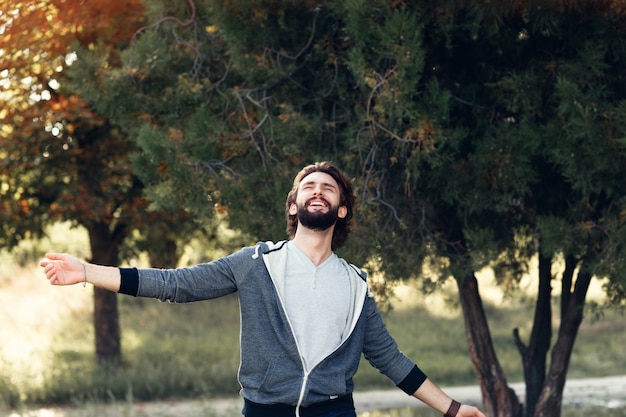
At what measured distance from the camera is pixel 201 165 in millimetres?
8281

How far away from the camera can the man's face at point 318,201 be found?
13.7ft

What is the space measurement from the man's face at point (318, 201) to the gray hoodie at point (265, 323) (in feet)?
0.61

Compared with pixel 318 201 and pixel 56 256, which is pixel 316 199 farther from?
pixel 56 256

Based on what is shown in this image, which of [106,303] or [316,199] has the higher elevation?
[106,303]

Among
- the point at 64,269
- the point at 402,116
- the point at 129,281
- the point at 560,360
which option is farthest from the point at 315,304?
the point at 560,360

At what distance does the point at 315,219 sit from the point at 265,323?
0.44 meters

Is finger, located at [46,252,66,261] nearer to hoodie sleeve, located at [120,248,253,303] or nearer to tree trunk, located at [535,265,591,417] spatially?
hoodie sleeve, located at [120,248,253,303]

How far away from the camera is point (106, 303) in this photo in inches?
623

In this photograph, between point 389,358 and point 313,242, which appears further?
point 389,358

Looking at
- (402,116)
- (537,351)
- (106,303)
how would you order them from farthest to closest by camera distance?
(106,303) < (537,351) < (402,116)

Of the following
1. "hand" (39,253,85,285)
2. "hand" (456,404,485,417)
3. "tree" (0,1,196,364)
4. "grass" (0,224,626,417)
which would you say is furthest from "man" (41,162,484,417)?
"grass" (0,224,626,417)

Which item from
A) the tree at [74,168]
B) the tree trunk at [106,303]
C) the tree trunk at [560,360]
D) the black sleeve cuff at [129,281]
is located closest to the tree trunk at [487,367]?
the tree trunk at [560,360]

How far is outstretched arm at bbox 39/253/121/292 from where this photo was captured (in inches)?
152

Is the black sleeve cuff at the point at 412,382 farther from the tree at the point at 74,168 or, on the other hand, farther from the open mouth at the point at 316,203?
the tree at the point at 74,168
